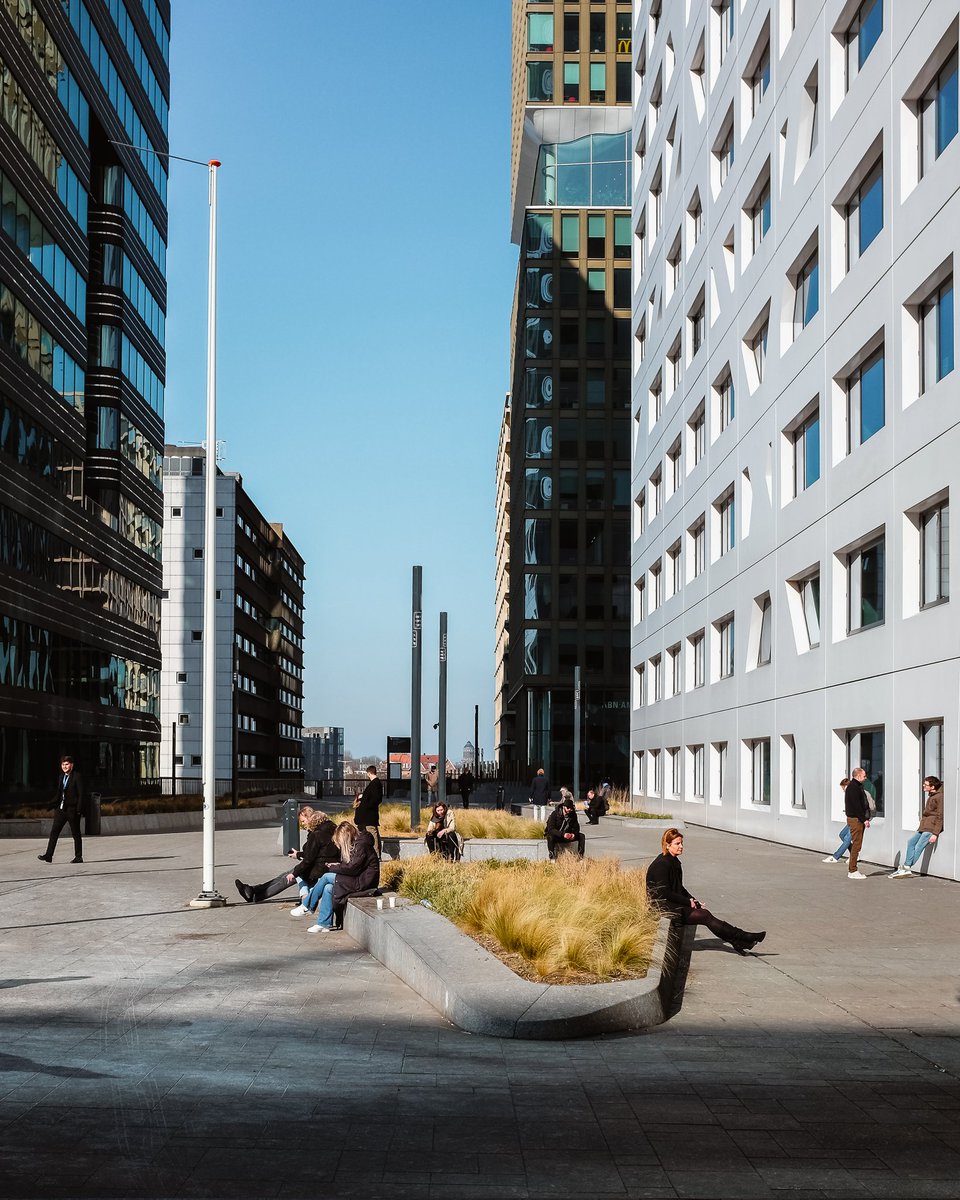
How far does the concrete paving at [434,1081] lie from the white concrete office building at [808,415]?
35.1ft

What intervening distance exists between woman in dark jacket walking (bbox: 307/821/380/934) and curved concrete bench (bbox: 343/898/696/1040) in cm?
264

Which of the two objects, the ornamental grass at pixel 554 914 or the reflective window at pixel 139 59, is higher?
the reflective window at pixel 139 59

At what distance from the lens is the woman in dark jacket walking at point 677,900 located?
13109 mm

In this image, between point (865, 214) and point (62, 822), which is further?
point (865, 214)

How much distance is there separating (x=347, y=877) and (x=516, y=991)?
6063mm

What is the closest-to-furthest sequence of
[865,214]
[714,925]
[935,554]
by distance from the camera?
[714,925]
[935,554]
[865,214]

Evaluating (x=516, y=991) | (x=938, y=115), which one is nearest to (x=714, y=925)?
(x=516, y=991)

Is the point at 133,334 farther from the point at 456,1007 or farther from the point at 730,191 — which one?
the point at 456,1007

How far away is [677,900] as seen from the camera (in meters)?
13.3

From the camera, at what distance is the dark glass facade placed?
4459cm

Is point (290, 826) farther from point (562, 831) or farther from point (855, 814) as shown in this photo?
point (855, 814)

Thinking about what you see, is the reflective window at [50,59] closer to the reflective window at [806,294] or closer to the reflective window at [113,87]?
the reflective window at [113,87]

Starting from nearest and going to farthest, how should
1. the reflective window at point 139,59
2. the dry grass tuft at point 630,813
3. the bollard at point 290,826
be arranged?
the bollard at point 290,826 → the dry grass tuft at point 630,813 → the reflective window at point 139,59

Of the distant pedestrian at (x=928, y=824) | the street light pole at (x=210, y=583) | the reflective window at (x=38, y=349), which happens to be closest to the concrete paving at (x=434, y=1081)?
the street light pole at (x=210, y=583)
